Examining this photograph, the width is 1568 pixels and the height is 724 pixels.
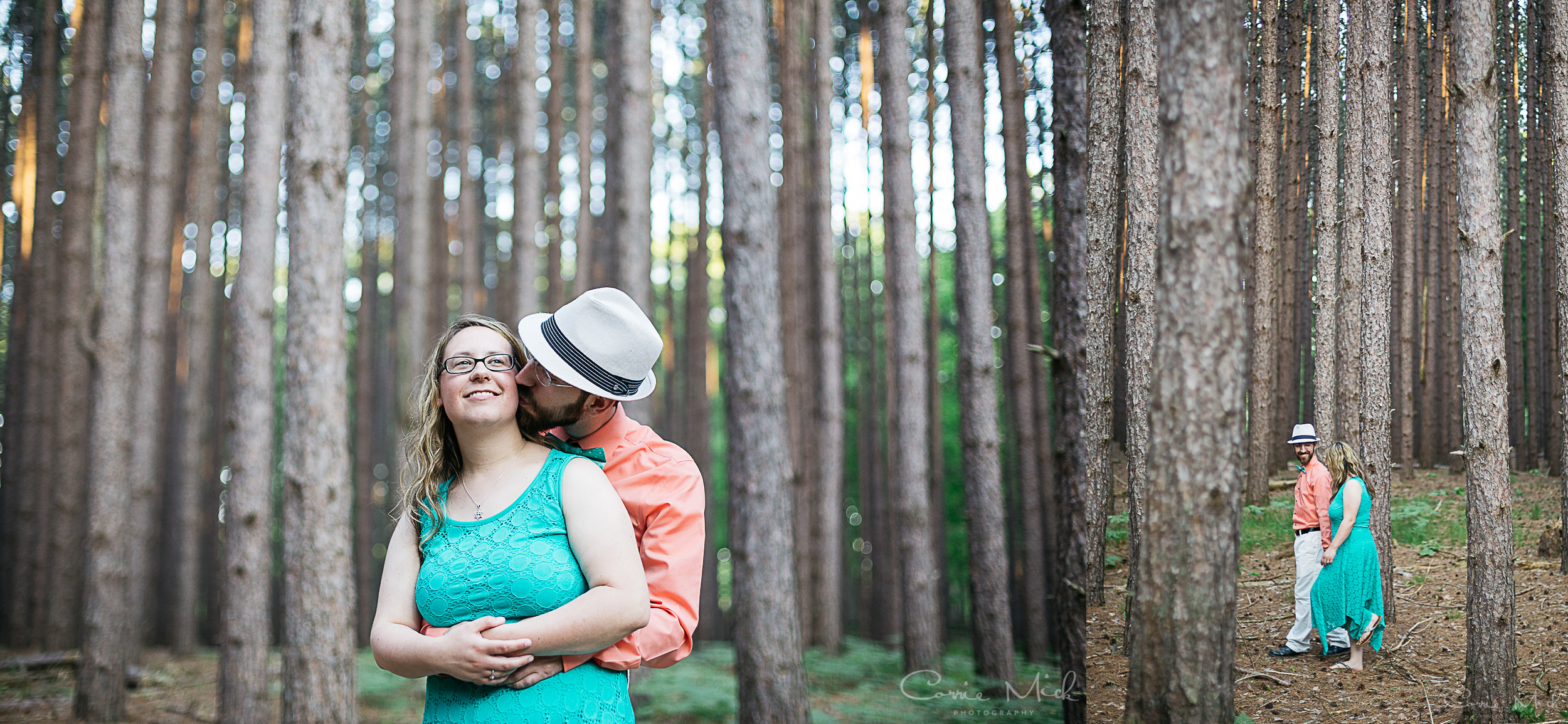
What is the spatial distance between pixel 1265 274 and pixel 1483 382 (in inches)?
36.3

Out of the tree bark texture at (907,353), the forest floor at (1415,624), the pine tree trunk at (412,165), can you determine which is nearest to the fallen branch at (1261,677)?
the forest floor at (1415,624)

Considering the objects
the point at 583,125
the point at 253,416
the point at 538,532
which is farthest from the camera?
the point at 583,125

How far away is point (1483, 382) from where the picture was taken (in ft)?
10.4

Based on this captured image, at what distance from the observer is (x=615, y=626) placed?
2.02 m

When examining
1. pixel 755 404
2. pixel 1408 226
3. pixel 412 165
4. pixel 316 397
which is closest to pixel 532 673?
pixel 1408 226

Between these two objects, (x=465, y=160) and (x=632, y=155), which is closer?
(x=632, y=155)

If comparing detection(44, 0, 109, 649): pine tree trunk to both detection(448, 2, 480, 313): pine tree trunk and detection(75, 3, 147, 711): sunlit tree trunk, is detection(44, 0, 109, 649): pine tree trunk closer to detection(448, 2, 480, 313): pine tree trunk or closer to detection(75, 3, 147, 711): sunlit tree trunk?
detection(75, 3, 147, 711): sunlit tree trunk

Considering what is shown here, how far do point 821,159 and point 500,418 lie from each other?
381 inches

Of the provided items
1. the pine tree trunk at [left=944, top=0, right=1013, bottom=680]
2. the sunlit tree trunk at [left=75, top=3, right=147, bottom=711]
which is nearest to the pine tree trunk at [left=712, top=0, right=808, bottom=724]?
the pine tree trunk at [left=944, top=0, right=1013, bottom=680]

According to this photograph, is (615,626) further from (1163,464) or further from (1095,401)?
(1095,401)

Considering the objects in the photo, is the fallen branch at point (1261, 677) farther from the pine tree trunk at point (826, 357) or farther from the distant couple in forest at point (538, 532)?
the pine tree trunk at point (826, 357)

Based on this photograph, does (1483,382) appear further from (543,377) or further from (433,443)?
(433,443)

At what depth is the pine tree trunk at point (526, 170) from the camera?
9.95 m

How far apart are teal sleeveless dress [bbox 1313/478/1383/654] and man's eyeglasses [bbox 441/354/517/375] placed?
2581mm
